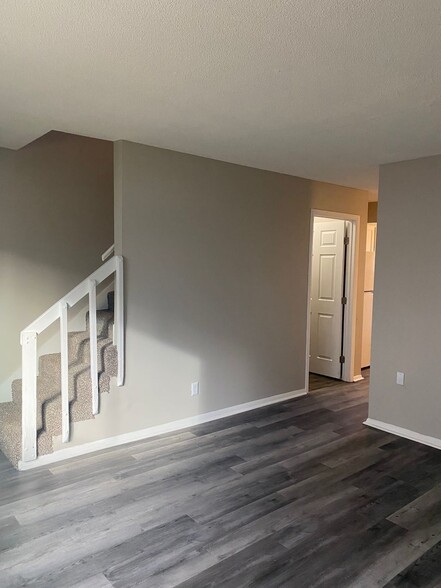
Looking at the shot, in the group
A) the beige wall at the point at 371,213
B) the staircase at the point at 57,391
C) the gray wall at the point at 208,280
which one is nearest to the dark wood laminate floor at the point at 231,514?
the staircase at the point at 57,391

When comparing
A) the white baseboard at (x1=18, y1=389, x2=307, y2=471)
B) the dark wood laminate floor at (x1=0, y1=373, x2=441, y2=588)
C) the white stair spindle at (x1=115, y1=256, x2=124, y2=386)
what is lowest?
the dark wood laminate floor at (x1=0, y1=373, x2=441, y2=588)

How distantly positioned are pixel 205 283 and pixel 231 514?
199cm

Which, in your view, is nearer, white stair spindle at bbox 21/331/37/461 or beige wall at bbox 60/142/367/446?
white stair spindle at bbox 21/331/37/461

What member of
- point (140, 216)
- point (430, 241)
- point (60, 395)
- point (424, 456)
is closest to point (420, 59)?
point (430, 241)

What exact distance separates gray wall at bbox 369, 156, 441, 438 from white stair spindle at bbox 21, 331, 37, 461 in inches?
112

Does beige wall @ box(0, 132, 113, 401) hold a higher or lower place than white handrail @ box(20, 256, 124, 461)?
higher

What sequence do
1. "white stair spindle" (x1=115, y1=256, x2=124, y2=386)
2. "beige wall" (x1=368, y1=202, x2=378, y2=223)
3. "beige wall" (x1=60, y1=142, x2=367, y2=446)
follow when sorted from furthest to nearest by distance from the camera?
1. "beige wall" (x1=368, y1=202, x2=378, y2=223)
2. "beige wall" (x1=60, y1=142, x2=367, y2=446)
3. "white stair spindle" (x1=115, y1=256, x2=124, y2=386)

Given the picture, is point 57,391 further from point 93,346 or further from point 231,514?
point 231,514

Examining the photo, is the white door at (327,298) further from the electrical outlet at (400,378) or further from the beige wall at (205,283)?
the electrical outlet at (400,378)

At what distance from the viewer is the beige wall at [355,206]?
4906 millimetres

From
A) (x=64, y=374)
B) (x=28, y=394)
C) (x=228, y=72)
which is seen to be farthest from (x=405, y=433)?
(x=228, y=72)

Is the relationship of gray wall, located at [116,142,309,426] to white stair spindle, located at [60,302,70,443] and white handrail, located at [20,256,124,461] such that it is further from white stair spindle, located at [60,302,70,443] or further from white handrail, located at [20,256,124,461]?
white stair spindle, located at [60,302,70,443]

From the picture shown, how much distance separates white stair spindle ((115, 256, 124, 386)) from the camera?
11.2 feet

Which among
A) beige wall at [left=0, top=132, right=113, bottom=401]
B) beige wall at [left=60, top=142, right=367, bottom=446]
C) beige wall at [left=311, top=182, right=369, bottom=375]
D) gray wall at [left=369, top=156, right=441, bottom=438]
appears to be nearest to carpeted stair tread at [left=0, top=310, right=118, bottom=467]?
beige wall at [left=60, top=142, right=367, bottom=446]
